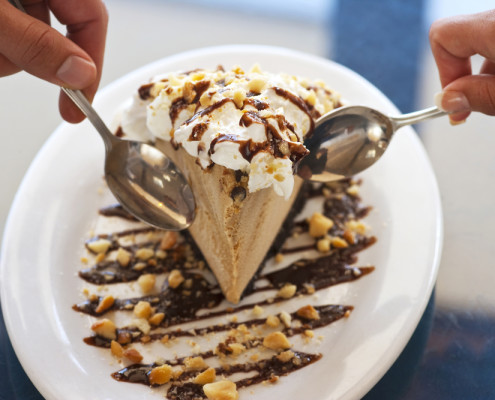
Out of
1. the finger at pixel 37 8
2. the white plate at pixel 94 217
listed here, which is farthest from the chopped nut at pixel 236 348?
the finger at pixel 37 8

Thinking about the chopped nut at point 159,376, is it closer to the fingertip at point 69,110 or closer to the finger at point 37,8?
the fingertip at point 69,110

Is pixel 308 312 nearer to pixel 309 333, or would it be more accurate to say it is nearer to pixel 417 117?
pixel 309 333

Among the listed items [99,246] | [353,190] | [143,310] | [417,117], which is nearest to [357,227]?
[353,190]

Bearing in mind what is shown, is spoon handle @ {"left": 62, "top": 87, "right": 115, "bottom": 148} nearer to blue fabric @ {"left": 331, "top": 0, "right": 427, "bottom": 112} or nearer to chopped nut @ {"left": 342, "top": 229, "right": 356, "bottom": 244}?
chopped nut @ {"left": 342, "top": 229, "right": 356, "bottom": 244}

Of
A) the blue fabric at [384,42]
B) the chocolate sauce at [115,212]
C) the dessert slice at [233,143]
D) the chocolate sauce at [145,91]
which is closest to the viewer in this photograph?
the dessert slice at [233,143]

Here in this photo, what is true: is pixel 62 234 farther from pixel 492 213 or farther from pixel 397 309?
pixel 492 213
